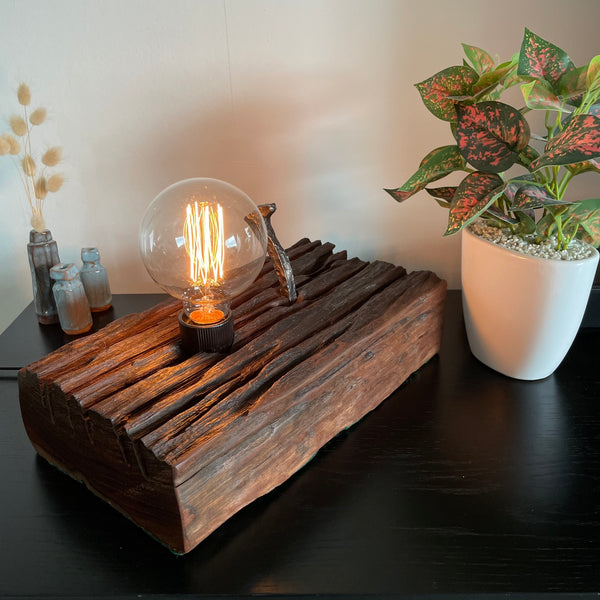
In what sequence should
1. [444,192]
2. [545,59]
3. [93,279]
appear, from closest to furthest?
[545,59] < [444,192] < [93,279]

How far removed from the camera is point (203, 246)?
2.42 ft

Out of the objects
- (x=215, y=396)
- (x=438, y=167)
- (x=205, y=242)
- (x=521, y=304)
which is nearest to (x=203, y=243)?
(x=205, y=242)

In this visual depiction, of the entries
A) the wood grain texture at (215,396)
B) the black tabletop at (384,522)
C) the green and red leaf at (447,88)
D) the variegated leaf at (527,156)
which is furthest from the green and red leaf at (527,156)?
the black tabletop at (384,522)

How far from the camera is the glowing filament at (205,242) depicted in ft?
2.36

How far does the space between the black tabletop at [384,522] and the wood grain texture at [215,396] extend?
3 cm

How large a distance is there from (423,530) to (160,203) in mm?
494

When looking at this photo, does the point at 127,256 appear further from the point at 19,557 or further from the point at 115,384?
the point at 19,557

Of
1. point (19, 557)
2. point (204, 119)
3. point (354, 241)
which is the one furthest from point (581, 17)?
point (19, 557)

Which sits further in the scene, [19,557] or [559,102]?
[559,102]

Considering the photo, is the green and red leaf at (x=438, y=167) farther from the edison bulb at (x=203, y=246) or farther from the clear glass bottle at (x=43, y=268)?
the clear glass bottle at (x=43, y=268)

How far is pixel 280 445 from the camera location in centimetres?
63

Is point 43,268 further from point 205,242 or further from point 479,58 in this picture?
point 479,58

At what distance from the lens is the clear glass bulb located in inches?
28.1

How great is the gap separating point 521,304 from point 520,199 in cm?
15
